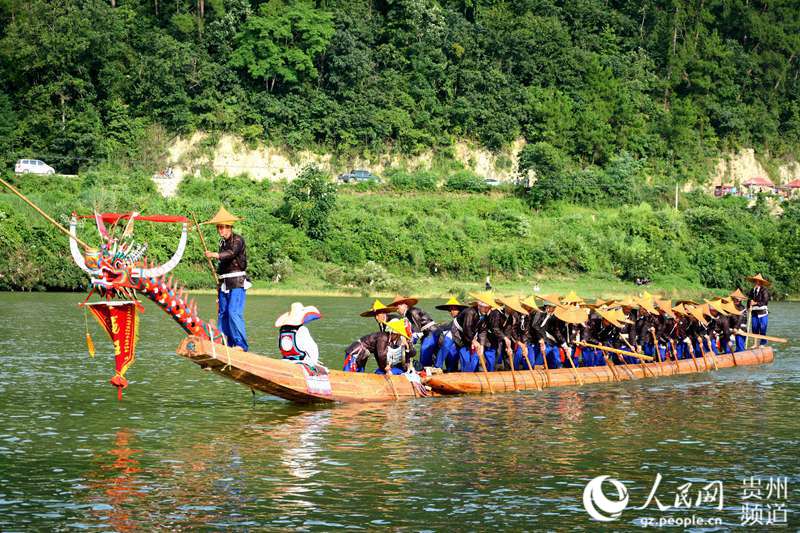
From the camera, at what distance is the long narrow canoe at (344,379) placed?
688 inches

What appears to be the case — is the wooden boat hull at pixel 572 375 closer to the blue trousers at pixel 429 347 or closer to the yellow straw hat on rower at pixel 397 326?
the blue trousers at pixel 429 347

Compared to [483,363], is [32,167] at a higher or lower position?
higher

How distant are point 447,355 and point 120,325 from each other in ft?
23.8

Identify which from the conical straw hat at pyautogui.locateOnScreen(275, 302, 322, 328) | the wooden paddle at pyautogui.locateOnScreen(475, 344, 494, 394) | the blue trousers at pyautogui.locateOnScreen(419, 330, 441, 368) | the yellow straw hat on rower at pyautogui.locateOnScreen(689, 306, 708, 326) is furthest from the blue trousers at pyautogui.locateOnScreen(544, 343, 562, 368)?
the conical straw hat at pyautogui.locateOnScreen(275, 302, 322, 328)

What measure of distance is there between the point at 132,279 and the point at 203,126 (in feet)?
177

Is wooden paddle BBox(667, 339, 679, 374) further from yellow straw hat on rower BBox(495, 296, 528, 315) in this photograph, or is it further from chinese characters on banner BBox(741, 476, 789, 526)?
chinese characters on banner BBox(741, 476, 789, 526)

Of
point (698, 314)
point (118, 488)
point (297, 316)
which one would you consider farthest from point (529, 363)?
point (118, 488)

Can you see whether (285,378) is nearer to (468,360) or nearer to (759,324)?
(468,360)

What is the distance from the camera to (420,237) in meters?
61.0

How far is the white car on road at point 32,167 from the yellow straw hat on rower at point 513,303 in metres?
45.9

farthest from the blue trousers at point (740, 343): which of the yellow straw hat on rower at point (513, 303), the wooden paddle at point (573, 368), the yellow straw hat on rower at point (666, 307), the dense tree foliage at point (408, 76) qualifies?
the dense tree foliage at point (408, 76)

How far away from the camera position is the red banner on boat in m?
16.8

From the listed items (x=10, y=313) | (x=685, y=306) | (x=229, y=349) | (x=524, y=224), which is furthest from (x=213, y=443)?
(x=524, y=224)

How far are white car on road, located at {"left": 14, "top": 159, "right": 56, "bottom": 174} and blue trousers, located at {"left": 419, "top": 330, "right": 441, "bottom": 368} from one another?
45669mm
